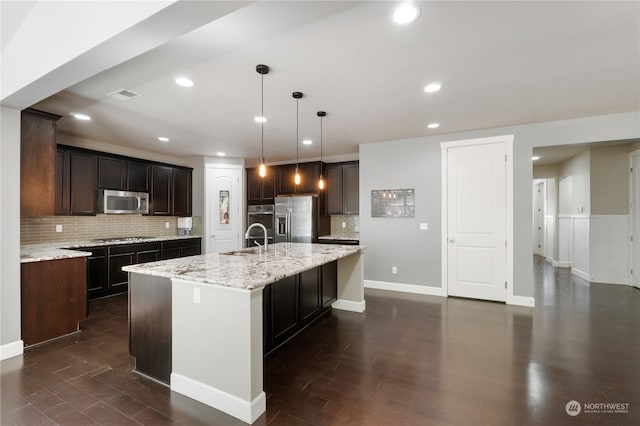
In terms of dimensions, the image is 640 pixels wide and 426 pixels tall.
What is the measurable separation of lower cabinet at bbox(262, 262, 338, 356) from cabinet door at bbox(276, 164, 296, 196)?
2.70 m

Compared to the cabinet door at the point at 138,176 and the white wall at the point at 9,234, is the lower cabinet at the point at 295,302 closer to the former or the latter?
the white wall at the point at 9,234

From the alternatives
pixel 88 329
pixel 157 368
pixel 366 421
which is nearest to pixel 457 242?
pixel 366 421

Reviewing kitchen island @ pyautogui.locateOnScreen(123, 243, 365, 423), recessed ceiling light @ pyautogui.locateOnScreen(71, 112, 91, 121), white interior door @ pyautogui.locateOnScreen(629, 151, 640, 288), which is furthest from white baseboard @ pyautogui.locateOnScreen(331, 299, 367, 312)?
white interior door @ pyautogui.locateOnScreen(629, 151, 640, 288)

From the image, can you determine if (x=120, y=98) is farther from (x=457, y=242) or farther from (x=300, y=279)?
(x=457, y=242)

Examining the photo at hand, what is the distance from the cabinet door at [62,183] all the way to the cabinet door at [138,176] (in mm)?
899

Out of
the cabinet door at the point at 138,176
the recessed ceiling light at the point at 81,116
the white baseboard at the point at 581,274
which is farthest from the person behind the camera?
the white baseboard at the point at 581,274

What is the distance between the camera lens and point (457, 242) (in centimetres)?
445

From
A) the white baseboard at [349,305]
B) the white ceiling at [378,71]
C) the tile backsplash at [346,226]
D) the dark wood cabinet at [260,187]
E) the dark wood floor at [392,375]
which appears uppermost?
the white ceiling at [378,71]

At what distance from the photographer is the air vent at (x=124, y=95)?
2846 mm

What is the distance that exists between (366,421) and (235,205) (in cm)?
539

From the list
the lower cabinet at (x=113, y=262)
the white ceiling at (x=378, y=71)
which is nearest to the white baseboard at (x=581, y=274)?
the white ceiling at (x=378, y=71)

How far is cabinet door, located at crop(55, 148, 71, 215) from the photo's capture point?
4.06 meters

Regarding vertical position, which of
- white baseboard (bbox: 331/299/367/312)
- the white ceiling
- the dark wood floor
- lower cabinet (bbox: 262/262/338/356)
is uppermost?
the white ceiling

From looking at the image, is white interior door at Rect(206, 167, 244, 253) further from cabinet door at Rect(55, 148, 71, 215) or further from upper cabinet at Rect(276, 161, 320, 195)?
cabinet door at Rect(55, 148, 71, 215)
